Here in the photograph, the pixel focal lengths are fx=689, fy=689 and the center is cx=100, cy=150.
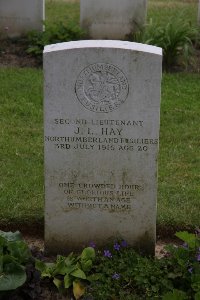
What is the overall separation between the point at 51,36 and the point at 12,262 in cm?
551

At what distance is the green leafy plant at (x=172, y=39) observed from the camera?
8641 mm

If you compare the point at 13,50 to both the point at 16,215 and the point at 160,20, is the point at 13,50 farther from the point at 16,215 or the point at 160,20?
the point at 16,215

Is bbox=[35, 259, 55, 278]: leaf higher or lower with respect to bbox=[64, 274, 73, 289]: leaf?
higher

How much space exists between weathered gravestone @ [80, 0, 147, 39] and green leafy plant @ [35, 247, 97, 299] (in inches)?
224

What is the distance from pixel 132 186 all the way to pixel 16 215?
1052 millimetres

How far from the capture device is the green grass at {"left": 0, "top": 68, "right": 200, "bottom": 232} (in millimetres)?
5160

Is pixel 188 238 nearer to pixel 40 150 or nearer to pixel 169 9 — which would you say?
pixel 40 150

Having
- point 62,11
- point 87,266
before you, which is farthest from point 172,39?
point 87,266

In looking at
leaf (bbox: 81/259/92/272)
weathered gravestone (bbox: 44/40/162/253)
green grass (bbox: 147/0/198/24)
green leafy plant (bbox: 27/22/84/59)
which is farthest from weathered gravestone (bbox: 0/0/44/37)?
leaf (bbox: 81/259/92/272)

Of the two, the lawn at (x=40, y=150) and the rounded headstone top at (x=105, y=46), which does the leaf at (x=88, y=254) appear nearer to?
the lawn at (x=40, y=150)

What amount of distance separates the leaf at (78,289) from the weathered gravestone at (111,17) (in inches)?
233

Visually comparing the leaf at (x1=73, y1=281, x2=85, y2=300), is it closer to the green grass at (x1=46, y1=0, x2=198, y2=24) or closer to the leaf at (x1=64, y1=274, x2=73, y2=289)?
the leaf at (x1=64, y1=274, x2=73, y2=289)

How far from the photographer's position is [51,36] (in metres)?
9.05

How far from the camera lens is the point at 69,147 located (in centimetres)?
437
